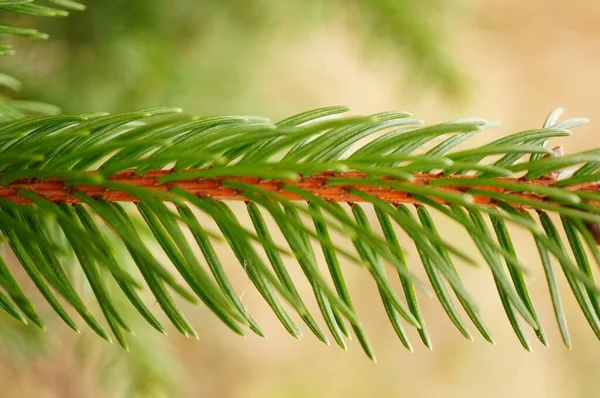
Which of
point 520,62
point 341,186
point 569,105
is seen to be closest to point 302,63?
point 520,62

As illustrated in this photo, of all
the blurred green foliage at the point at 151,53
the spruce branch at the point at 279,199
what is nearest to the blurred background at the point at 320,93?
the blurred green foliage at the point at 151,53

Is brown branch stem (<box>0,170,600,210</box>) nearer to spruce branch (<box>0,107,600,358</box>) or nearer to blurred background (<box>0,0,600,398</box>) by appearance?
spruce branch (<box>0,107,600,358</box>)

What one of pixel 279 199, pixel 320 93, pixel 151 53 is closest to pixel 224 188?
pixel 279 199

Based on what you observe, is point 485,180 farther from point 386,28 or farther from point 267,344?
point 267,344

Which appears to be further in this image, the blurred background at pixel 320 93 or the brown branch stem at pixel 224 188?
the blurred background at pixel 320 93

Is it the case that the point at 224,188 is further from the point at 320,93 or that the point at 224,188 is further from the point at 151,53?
the point at 320,93

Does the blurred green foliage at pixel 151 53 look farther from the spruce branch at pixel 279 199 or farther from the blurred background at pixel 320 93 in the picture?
the spruce branch at pixel 279 199

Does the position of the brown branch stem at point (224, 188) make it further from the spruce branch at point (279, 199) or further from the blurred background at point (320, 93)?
the blurred background at point (320, 93)

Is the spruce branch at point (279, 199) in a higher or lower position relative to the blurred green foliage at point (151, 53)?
lower
